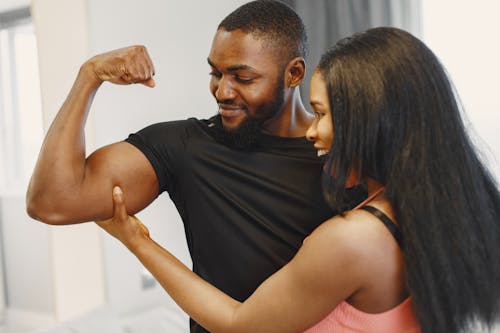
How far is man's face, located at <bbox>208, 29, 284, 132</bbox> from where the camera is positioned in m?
1.19

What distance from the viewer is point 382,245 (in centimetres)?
89

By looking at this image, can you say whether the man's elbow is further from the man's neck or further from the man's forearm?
the man's neck

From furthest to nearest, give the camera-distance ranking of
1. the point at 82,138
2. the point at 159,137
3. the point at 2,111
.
Answer: 1. the point at 2,111
2. the point at 159,137
3. the point at 82,138

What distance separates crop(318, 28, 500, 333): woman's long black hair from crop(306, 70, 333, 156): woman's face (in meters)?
0.02

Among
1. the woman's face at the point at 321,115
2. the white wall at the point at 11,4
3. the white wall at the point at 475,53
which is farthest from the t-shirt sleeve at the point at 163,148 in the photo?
the white wall at the point at 475,53

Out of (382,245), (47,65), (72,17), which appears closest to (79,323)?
(47,65)

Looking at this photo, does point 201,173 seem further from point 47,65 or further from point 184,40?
point 184,40

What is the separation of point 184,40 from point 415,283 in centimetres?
178

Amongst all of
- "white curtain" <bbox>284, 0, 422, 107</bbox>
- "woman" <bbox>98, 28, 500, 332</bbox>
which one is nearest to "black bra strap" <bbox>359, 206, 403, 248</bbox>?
"woman" <bbox>98, 28, 500, 332</bbox>

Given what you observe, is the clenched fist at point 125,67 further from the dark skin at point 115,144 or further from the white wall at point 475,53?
the white wall at point 475,53

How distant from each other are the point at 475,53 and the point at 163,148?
1.88 metres

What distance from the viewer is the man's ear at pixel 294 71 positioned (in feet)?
4.16

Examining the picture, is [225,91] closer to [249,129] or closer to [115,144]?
[249,129]

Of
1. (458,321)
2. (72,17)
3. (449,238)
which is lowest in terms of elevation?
(458,321)
